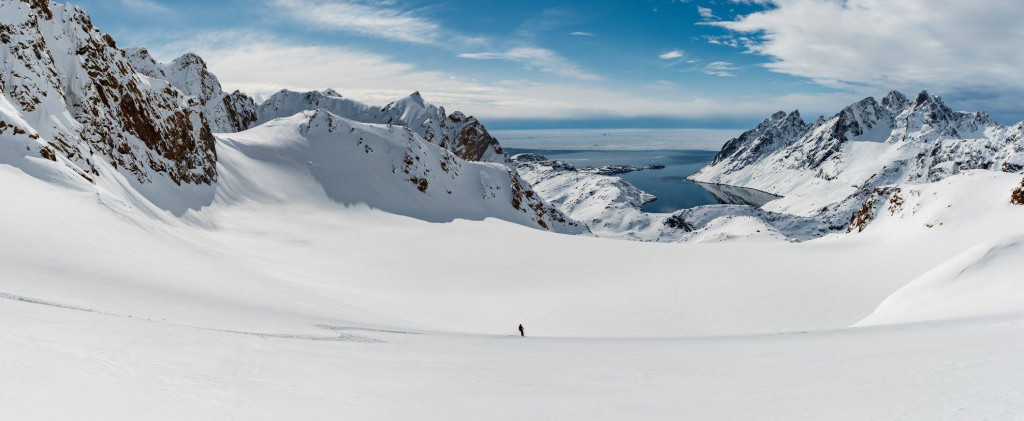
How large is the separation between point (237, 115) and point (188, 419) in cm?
16339

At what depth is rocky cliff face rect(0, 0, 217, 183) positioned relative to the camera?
1251 inches

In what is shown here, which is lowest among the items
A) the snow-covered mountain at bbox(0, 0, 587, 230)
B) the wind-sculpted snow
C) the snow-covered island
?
the snow-covered island

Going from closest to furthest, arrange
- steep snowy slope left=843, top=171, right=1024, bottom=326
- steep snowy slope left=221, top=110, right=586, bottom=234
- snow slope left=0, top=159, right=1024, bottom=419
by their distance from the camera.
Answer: snow slope left=0, top=159, right=1024, bottom=419, steep snowy slope left=843, top=171, right=1024, bottom=326, steep snowy slope left=221, top=110, right=586, bottom=234

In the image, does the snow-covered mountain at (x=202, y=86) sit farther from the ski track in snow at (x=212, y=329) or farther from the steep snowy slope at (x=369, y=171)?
the ski track in snow at (x=212, y=329)

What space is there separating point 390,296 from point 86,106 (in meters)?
34.2

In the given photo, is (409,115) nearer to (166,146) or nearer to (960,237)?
(166,146)

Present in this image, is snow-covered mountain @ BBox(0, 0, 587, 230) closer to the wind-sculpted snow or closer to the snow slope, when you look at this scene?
the snow slope

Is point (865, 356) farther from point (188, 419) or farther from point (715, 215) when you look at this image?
point (715, 215)

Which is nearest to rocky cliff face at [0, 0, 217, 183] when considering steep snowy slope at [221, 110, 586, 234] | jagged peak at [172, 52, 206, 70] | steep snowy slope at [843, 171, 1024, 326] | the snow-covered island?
the snow-covered island

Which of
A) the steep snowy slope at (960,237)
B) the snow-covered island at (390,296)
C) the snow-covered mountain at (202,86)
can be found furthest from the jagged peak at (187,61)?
the steep snowy slope at (960,237)

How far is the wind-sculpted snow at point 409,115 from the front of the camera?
627ft

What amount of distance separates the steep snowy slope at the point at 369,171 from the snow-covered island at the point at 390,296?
90 centimetres

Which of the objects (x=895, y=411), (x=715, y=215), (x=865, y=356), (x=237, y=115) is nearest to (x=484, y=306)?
(x=865, y=356)

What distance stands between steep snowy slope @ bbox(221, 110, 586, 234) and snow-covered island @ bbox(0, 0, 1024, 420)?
90cm
